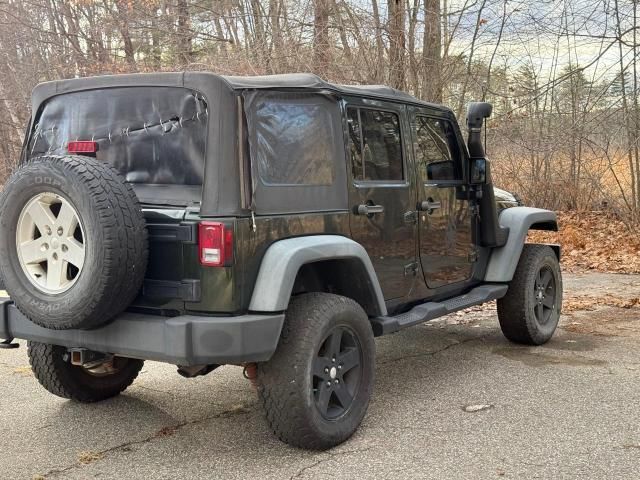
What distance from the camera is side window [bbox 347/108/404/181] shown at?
4.62 metres

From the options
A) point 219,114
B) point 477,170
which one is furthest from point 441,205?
point 219,114

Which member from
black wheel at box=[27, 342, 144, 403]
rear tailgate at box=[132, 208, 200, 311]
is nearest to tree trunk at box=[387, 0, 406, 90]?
black wheel at box=[27, 342, 144, 403]

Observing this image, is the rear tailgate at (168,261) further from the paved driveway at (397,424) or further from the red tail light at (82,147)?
the paved driveway at (397,424)

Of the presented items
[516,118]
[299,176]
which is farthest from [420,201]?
[516,118]

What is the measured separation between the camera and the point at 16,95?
17.9 meters

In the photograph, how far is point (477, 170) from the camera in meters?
5.85

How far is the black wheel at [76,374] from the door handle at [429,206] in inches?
85.0

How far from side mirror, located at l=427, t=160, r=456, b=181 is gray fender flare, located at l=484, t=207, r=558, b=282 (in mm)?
762

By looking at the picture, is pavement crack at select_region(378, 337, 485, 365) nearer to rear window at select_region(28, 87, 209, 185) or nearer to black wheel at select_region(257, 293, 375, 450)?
black wheel at select_region(257, 293, 375, 450)

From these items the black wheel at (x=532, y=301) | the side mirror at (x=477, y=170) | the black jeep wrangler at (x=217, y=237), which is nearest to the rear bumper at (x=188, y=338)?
the black jeep wrangler at (x=217, y=237)

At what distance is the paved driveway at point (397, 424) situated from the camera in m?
3.79

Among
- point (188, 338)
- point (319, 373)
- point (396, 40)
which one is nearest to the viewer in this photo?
point (188, 338)

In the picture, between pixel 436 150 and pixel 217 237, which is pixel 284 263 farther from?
pixel 436 150

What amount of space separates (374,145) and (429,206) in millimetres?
689
